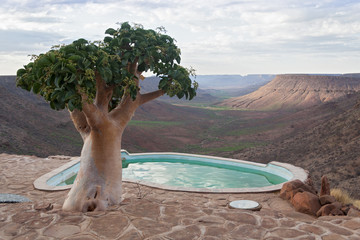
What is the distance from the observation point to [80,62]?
5305 mm

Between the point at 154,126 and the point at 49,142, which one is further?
the point at 154,126

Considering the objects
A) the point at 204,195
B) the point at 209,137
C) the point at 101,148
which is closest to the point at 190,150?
the point at 209,137

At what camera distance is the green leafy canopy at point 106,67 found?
5062 mm

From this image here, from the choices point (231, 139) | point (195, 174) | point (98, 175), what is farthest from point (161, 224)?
point (231, 139)

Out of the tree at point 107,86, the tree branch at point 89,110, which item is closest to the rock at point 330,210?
the tree at point 107,86

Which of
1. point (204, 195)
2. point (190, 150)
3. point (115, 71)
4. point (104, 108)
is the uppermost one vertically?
point (115, 71)

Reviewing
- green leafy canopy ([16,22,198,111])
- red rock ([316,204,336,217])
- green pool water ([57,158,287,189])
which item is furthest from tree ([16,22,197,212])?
green pool water ([57,158,287,189])

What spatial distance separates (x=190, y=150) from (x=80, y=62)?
80.0ft

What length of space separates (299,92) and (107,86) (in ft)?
230

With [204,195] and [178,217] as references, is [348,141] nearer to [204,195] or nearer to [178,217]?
[204,195]

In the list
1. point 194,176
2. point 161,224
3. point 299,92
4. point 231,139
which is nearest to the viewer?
point 161,224

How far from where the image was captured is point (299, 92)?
70.8 m

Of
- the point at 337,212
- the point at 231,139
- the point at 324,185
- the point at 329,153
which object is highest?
the point at 324,185

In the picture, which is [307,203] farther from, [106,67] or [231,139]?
[231,139]
